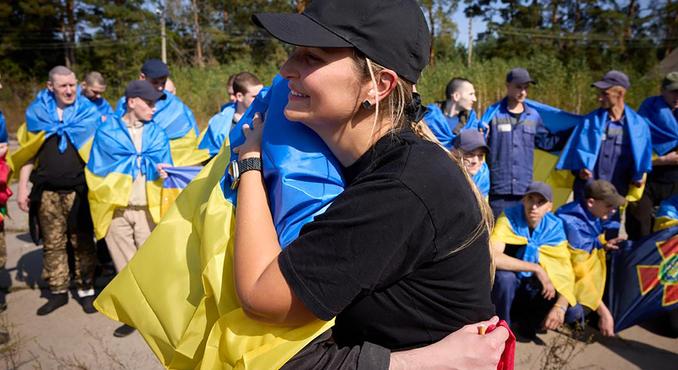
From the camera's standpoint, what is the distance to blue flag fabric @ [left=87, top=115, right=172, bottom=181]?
171 inches

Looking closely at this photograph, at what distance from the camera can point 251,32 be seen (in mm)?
37406

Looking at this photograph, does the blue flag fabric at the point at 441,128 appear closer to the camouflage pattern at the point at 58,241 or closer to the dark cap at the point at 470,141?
the dark cap at the point at 470,141

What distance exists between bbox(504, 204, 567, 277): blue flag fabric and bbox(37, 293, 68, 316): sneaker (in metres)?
4.17

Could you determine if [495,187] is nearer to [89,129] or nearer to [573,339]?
[573,339]

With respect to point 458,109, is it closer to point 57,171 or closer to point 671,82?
point 671,82

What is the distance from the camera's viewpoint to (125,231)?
449 centimetres

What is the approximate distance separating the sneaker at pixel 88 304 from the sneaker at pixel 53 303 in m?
0.15

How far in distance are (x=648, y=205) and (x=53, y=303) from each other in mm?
6084

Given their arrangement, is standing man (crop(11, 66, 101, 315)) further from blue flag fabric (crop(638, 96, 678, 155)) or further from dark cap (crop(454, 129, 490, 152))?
blue flag fabric (crop(638, 96, 678, 155))

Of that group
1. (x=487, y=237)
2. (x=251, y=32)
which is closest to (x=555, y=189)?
(x=487, y=237)

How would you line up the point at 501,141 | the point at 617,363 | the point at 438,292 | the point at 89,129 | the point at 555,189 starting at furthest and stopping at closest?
1. the point at 555,189
2. the point at 501,141
3. the point at 89,129
4. the point at 617,363
5. the point at 438,292

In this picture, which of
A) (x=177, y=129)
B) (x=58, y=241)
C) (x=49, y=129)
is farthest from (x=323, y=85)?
(x=58, y=241)

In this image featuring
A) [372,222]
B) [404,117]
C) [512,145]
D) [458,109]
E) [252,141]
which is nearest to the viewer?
[372,222]

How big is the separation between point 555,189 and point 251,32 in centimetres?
3487
